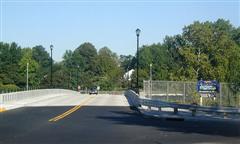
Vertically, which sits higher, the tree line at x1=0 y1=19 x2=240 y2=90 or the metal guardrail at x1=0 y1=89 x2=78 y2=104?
the tree line at x1=0 y1=19 x2=240 y2=90

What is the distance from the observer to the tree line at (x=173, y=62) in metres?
99.9

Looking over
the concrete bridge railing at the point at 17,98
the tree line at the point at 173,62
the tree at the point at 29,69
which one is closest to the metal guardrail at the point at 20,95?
the concrete bridge railing at the point at 17,98

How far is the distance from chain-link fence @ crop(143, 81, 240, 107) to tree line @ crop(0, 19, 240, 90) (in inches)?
703

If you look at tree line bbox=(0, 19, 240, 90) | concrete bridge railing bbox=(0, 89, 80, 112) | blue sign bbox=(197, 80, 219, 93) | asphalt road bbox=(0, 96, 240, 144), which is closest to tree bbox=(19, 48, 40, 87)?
tree line bbox=(0, 19, 240, 90)

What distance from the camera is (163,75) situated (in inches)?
5527

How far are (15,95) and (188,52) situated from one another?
2158 inches

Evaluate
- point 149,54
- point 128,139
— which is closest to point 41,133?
point 128,139

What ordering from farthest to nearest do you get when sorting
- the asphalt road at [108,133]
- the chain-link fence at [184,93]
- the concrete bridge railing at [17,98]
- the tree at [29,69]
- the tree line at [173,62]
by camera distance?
the tree at [29,69], the tree line at [173,62], the concrete bridge railing at [17,98], the chain-link fence at [184,93], the asphalt road at [108,133]

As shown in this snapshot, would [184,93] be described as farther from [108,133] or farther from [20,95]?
[108,133]

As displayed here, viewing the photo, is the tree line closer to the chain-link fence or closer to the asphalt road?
the chain-link fence

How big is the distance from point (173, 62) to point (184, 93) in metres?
115

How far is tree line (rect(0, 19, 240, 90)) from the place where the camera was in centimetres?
9988

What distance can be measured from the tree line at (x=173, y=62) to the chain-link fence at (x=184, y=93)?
58.6 feet

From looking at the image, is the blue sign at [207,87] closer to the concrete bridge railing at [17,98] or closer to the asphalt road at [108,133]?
the asphalt road at [108,133]
